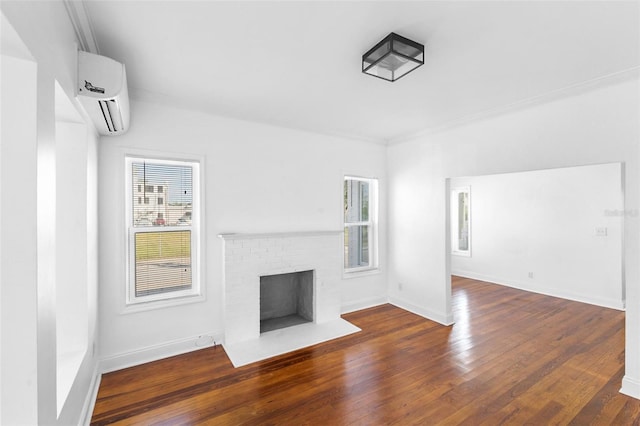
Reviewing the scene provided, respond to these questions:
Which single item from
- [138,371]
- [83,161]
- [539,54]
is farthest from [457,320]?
[83,161]

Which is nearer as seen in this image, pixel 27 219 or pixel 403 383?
pixel 27 219

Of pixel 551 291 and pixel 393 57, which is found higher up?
pixel 393 57

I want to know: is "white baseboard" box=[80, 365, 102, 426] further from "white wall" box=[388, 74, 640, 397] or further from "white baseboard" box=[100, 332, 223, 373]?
A: "white wall" box=[388, 74, 640, 397]

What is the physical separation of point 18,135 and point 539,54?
309 cm

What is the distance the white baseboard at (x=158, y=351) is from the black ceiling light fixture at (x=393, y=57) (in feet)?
10.5

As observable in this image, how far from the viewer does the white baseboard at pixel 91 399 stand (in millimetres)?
2084

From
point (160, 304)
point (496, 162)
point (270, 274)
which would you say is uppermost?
point (496, 162)

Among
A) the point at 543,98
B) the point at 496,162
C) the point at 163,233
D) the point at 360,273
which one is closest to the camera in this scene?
the point at 543,98

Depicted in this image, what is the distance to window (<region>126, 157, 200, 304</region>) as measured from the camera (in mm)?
3014

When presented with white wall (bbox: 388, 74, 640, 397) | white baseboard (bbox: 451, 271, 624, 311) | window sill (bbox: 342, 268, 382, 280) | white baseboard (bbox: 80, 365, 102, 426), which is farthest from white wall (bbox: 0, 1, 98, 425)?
white baseboard (bbox: 451, 271, 624, 311)

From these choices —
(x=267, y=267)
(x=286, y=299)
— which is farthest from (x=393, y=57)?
(x=286, y=299)

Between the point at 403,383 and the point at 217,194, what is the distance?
2737mm

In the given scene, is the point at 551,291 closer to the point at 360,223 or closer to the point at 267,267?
the point at 360,223

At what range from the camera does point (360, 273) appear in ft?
14.9
